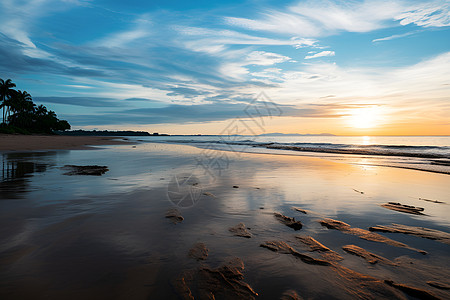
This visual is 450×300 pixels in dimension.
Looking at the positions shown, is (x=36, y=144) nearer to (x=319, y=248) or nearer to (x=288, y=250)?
(x=288, y=250)

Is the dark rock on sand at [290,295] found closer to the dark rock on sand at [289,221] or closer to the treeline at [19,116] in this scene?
the dark rock on sand at [289,221]

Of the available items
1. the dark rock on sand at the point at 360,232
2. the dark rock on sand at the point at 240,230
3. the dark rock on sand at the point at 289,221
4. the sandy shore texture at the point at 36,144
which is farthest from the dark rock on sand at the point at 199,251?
the sandy shore texture at the point at 36,144

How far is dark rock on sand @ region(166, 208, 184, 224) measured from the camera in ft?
16.0

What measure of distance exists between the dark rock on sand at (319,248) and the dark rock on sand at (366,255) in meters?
0.32

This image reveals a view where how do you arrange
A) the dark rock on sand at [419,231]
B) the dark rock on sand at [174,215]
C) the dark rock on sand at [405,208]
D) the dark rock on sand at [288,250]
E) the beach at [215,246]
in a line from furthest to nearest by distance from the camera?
the dark rock on sand at [405,208] < the dark rock on sand at [174,215] < the dark rock on sand at [419,231] < the dark rock on sand at [288,250] < the beach at [215,246]

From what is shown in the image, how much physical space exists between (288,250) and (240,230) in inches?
41.9

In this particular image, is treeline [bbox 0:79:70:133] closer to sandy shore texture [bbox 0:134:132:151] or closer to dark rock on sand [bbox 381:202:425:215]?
sandy shore texture [bbox 0:134:132:151]

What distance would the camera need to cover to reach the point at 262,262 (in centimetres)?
329

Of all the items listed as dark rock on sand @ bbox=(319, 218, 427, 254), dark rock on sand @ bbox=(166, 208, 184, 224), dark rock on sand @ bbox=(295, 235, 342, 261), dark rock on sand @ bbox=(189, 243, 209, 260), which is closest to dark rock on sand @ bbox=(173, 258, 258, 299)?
dark rock on sand @ bbox=(189, 243, 209, 260)

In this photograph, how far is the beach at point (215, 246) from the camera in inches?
106

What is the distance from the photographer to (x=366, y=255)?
3508 mm

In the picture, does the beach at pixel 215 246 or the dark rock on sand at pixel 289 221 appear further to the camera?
the dark rock on sand at pixel 289 221

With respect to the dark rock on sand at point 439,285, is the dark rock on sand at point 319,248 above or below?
below

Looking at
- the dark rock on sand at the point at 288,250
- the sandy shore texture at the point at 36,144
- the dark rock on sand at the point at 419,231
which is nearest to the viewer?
the dark rock on sand at the point at 288,250
